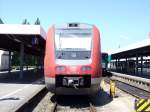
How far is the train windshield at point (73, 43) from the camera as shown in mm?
14547

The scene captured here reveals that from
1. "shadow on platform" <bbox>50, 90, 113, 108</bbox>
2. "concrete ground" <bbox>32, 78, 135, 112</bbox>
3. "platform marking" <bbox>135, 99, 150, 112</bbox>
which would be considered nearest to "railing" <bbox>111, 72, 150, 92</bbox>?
"shadow on platform" <bbox>50, 90, 113, 108</bbox>

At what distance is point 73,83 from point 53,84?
835 millimetres

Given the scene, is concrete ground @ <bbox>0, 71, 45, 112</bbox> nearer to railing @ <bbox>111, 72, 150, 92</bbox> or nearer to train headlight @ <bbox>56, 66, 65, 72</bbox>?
train headlight @ <bbox>56, 66, 65, 72</bbox>

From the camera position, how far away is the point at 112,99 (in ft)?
56.5

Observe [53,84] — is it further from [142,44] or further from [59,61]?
[142,44]

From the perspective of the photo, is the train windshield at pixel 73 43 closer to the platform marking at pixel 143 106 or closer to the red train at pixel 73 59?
the red train at pixel 73 59

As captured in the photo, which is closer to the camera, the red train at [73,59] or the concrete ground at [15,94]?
the concrete ground at [15,94]

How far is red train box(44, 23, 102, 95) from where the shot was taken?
14.0 m

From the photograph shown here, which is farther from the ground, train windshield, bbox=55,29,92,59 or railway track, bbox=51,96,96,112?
train windshield, bbox=55,29,92,59

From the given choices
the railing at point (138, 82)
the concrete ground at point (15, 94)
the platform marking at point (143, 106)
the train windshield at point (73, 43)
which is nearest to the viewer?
the platform marking at point (143, 106)

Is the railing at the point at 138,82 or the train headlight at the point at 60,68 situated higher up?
the train headlight at the point at 60,68

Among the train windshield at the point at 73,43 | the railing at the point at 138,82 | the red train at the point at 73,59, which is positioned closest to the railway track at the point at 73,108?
the red train at the point at 73,59

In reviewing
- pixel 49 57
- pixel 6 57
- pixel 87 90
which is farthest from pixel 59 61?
pixel 6 57

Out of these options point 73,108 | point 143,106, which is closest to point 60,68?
point 73,108
